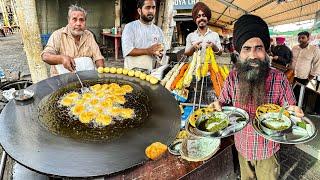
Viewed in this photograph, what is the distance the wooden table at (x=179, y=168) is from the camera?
105 inches

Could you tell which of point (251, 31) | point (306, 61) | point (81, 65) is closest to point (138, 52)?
point (81, 65)

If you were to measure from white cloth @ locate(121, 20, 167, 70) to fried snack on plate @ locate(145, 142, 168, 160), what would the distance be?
281cm

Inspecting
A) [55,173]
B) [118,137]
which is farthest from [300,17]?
[55,173]

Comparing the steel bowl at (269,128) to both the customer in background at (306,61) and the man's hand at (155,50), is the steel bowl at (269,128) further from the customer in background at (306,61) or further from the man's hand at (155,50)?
the customer in background at (306,61)

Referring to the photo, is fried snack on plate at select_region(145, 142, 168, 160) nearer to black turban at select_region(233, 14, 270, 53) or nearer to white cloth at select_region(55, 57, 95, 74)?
black turban at select_region(233, 14, 270, 53)

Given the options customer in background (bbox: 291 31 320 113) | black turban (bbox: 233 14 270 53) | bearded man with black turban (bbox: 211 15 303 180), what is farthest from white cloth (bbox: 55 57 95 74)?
customer in background (bbox: 291 31 320 113)

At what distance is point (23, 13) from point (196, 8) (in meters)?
4.96

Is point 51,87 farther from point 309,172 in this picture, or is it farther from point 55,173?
point 309,172

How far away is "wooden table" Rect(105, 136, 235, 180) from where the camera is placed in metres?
2.66

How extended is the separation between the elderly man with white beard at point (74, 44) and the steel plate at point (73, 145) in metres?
1.50

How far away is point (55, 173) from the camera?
1.80 m

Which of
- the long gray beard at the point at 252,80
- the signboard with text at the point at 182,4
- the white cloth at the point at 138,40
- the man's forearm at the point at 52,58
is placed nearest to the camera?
the long gray beard at the point at 252,80

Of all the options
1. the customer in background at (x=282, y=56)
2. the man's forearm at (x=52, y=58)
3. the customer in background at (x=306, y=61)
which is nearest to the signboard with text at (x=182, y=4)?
the customer in background at (x=282, y=56)

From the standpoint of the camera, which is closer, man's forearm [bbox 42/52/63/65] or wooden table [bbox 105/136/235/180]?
wooden table [bbox 105/136/235/180]
